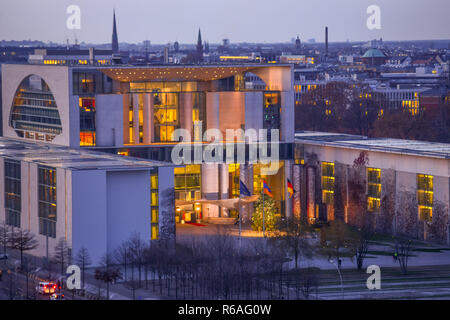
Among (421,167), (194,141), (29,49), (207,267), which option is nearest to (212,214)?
(194,141)

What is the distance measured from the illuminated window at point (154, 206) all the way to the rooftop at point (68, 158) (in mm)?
498

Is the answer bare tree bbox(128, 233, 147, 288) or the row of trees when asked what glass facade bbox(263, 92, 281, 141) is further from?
the row of trees

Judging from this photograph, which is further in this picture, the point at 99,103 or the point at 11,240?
the point at 99,103

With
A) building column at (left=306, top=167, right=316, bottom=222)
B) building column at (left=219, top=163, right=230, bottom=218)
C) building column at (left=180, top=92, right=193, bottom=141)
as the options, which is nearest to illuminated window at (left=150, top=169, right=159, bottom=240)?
building column at (left=219, top=163, right=230, bottom=218)

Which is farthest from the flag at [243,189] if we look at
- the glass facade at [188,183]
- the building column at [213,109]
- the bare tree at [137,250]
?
the bare tree at [137,250]

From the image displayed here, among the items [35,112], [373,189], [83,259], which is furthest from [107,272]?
[35,112]

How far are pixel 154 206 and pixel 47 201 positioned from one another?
14.0 feet

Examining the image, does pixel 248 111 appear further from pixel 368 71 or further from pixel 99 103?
pixel 368 71

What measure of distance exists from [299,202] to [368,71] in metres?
126

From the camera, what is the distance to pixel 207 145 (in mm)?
63562

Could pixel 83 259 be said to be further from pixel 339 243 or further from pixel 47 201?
pixel 339 243

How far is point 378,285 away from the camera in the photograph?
4562cm

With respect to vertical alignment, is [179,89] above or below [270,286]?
above

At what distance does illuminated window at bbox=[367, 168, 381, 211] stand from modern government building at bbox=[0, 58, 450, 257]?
47 mm
